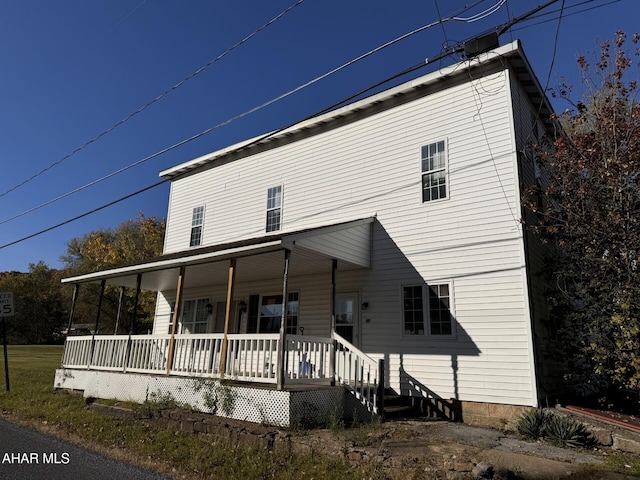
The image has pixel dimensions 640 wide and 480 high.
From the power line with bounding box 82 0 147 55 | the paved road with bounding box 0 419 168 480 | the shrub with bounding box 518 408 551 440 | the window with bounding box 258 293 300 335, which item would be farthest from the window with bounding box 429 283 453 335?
the power line with bounding box 82 0 147 55

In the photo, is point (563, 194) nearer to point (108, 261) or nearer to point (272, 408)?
point (272, 408)

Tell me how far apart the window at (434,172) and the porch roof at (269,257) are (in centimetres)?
158

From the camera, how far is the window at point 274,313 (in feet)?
38.4

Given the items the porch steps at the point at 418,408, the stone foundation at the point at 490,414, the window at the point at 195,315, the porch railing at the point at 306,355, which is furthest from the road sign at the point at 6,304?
the stone foundation at the point at 490,414

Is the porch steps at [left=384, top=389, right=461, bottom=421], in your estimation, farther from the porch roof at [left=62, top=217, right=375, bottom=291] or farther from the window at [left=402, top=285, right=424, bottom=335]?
the porch roof at [left=62, top=217, right=375, bottom=291]

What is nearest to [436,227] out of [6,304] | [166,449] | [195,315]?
[166,449]

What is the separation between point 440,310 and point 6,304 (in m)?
12.8

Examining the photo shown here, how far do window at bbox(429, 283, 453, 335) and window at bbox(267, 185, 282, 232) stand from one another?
17.8ft

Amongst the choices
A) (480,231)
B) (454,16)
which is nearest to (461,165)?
(480,231)

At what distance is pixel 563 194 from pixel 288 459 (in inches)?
293

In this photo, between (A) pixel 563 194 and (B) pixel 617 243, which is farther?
(A) pixel 563 194

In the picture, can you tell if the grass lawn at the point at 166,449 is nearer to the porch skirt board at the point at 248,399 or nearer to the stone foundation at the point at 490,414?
the porch skirt board at the point at 248,399

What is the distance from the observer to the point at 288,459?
5.98m

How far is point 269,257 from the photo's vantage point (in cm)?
Result: 946
